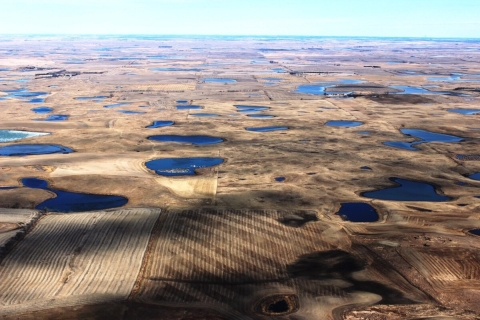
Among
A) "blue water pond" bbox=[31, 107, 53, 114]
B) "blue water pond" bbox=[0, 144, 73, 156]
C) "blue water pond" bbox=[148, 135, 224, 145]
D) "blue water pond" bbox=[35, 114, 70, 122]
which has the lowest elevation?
"blue water pond" bbox=[0, 144, 73, 156]

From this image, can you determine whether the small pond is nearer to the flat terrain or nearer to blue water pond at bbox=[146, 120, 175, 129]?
the flat terrain

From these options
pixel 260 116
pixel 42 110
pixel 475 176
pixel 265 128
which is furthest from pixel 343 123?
pixel 42 110

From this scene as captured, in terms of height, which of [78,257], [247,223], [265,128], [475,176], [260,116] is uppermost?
[260,116]

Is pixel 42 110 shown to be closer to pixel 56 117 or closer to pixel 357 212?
pixel 56 117

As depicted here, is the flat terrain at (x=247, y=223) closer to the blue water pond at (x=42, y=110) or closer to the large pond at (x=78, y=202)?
the large pond at (x=78, y=202)

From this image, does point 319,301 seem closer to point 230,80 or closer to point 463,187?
point 463,187

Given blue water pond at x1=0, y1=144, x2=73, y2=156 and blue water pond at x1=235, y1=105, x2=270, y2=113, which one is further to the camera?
blue water pond at x1=235, y1=105, x2=270, y2=113

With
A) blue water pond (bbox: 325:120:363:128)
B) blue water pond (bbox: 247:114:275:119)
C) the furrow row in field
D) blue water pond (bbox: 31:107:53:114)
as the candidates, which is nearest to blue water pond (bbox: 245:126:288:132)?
blue water pond (bbox: 325:120:363:128)
